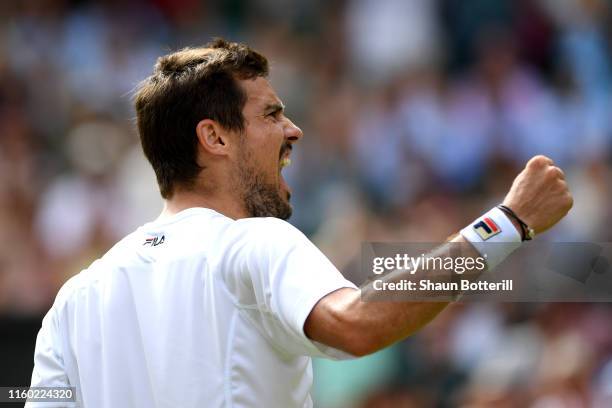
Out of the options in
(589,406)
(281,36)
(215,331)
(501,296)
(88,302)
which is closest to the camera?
(215,331)

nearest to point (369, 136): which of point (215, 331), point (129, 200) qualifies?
point (129, 200)

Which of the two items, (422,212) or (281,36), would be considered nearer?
(422,212)

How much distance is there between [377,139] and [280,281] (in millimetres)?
6510

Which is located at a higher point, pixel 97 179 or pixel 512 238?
pixel 97 179

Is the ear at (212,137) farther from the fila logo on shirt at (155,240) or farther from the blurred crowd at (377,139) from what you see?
the blurred crowd at (377,139)

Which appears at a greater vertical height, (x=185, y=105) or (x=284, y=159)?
(x=185, y=105)

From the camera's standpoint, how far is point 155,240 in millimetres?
3359

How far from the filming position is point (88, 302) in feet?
11.1

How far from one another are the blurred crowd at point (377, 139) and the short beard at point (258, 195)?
3.20 m

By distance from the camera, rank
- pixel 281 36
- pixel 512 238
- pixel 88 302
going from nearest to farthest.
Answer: pixel 512 238, pixel 88 302, pixel 281 36

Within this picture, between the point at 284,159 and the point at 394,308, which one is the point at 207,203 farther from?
the point at 394,308

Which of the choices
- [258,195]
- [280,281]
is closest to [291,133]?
[258,195]

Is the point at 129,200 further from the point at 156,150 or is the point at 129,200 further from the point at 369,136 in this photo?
the point at 156,150

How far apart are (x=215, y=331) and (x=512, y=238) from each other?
846 mm
